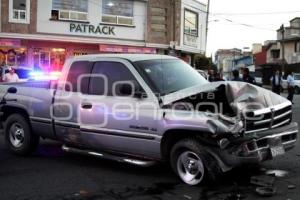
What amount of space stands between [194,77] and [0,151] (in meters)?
4.19

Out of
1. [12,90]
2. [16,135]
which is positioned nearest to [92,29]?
[12,90]

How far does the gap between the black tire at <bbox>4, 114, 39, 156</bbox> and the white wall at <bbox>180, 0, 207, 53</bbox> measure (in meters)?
29.7

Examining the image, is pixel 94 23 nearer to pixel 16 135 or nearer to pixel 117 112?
pixel 16 135

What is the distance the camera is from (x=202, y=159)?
23.2 ft

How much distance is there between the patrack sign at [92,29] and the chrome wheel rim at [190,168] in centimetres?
2709

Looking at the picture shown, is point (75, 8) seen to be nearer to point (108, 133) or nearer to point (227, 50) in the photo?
point (108, 133)

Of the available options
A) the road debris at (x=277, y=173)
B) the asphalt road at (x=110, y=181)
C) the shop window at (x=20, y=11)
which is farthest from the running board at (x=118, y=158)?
the shop window at (x=20, y=11)

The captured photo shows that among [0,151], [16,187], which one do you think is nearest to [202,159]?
[16,187]

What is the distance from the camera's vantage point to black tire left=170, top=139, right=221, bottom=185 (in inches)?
276

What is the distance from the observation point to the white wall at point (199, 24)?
39.2 meters

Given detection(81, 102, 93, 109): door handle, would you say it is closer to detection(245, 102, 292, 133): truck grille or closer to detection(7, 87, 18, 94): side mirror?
detection(7, 87, 18, 94): side mirror

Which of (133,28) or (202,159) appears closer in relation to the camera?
(202,159)

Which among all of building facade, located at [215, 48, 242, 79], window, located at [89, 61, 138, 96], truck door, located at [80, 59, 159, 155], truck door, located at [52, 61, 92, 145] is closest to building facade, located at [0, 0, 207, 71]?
truck door, located at [52, 61, 92, 145]

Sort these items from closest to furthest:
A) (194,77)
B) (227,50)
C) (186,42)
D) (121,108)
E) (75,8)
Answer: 1. (121,108)
2. (194,77)
3. (75,8)
4. (186,42)
5. (227,50)
